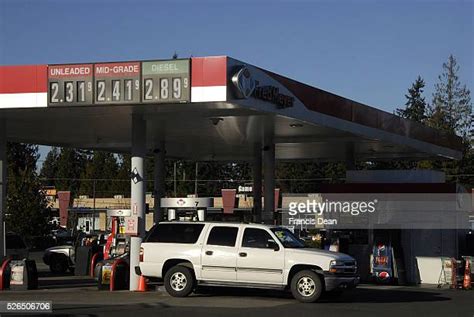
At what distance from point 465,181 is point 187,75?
181 ft

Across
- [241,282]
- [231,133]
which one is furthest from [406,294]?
[231,133]

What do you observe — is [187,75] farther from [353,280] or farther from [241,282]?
[353,280]

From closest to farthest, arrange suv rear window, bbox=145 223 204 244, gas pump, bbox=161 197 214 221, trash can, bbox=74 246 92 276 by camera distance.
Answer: suv rear window, bbox=145 223 204 244 → gas pump, bbox=161 197 214 221 → trash can, bbox=74 246 92 276

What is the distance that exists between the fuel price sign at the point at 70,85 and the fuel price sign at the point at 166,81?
146 centimetres

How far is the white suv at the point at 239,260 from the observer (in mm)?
17297

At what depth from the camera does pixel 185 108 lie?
62.2 feet

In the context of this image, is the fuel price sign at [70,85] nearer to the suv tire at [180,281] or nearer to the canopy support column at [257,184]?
the suv tire at [180,281]

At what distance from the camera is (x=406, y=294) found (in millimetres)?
20281

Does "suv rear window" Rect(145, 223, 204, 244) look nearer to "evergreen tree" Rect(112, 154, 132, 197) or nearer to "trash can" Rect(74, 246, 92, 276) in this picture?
"trash can" Rect(74, 246, 92, 276)

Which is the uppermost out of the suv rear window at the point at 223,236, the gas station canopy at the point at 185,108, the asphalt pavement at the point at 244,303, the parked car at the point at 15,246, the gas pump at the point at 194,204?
the gas station canopy at the point at 185,108

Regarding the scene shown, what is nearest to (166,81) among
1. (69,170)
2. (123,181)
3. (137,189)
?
(137,189)

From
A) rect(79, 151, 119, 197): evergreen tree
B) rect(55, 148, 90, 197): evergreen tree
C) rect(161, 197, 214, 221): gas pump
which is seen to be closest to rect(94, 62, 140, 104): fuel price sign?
rect(161, 197, 214, 221): gas pump

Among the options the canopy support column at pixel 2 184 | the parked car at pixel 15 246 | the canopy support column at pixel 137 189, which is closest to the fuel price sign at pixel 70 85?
the canopy support column at pixel 137 189

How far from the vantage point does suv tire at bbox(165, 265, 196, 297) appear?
708 inches
